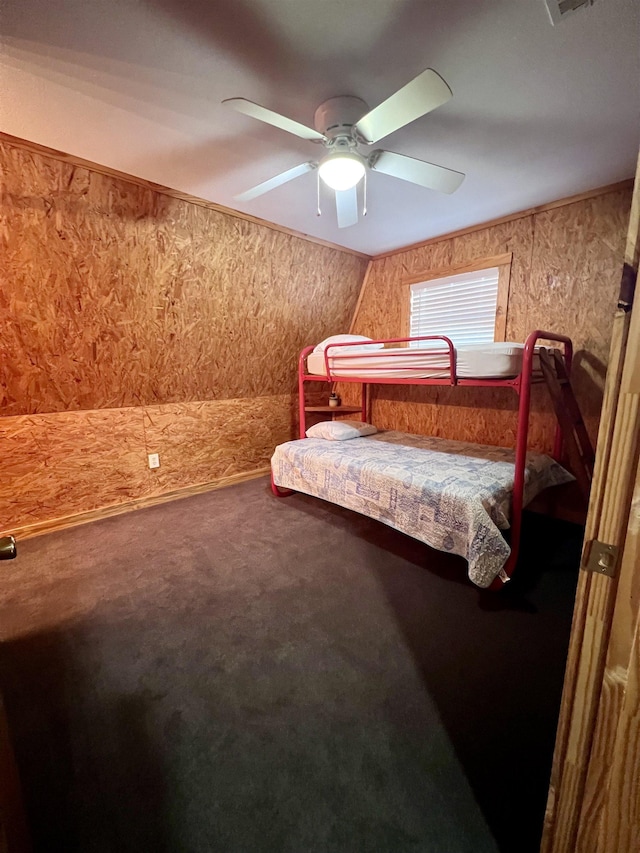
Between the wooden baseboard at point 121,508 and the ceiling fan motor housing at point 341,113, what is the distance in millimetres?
2909

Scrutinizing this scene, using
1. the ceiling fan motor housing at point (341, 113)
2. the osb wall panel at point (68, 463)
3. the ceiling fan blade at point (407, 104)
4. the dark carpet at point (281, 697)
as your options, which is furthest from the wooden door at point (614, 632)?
the osb wall panel at point (68, 463)

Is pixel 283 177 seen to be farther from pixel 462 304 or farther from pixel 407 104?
pixel 462 304

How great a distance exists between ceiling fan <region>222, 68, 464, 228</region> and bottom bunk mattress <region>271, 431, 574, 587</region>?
158 centimetres

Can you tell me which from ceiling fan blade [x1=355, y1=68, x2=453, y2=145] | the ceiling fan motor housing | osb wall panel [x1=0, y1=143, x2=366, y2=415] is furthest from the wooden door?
osb wall panel [x1=0, y1=143, x2=366, y2=415]

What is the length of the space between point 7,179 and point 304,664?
9.27 ft

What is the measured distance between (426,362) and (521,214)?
151cm

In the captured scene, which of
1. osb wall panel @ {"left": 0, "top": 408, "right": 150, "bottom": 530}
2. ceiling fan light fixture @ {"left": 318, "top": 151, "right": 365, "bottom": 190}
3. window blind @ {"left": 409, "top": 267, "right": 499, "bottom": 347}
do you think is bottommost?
osb wall panel @ {"left": 0, "top": 408, "right": 150, "bottom": 530}

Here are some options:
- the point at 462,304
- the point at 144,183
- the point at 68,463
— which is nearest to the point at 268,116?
the point at 144,183

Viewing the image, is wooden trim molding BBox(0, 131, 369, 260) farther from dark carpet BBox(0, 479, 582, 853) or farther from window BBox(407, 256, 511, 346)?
dark carpet BBox(0, 479, 582, 853)

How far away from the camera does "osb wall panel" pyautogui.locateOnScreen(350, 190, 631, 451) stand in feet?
8.31

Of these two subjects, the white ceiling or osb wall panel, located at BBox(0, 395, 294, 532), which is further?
osb wall panel, located at BBox(0, 395, 294, 532)

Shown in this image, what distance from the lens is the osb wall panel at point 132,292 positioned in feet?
6.81

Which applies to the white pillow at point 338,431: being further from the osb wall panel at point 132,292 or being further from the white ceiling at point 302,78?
the white ceiling at point 302,78

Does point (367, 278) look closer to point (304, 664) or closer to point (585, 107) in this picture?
point (585, 107)
